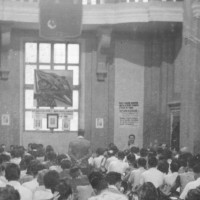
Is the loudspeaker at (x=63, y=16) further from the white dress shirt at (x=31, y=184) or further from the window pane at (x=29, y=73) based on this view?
the white dress shirt at (x=31, y=184)

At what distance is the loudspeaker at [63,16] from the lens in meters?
15.6

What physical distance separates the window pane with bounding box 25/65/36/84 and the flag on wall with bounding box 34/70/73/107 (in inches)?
11.6

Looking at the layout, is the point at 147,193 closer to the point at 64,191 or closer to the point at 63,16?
the point at 64,191

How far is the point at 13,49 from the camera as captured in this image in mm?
18469

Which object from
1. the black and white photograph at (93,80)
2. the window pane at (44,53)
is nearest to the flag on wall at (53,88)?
the black and white photograph at (93,80)

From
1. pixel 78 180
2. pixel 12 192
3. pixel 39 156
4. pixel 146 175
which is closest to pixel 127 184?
pixel 146 175

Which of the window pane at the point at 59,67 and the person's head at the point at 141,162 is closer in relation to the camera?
the person's head at the point at 141,162

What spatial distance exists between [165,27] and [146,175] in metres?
10.2

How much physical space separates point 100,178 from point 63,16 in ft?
33.4

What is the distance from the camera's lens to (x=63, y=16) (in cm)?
1555

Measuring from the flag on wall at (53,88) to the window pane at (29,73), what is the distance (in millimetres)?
296

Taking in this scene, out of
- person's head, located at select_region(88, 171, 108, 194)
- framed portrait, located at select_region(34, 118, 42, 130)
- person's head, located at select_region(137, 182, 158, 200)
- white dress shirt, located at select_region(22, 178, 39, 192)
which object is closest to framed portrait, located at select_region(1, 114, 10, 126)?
framed portrait, located at select_region(34, 118, 42, 130)

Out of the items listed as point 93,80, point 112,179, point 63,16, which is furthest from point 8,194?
point 93,80

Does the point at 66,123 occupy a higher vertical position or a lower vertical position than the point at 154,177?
higher
